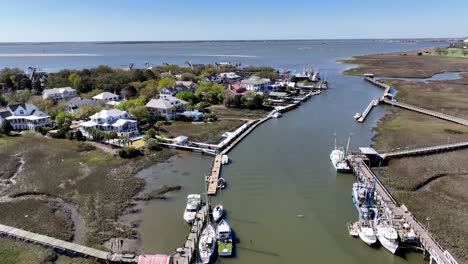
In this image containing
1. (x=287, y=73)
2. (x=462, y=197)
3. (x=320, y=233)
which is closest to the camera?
(x=320, y=233)

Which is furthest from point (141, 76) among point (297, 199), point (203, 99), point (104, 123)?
point (297, 199)

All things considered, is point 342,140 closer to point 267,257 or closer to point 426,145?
point 426,145

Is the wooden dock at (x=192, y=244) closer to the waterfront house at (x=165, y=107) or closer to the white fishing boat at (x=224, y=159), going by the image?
the white fishing boat at (x=224, y=159)

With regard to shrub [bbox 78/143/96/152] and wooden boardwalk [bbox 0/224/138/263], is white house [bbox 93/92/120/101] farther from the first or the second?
wooden boardwalk [bbox 0/224/138/263]

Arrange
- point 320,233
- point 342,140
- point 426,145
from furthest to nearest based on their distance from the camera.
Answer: point 342,140 → point 426,145 → point 320,233

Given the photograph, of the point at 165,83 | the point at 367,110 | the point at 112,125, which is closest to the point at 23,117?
the point at 112,125

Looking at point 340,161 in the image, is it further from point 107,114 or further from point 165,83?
point 165,83
